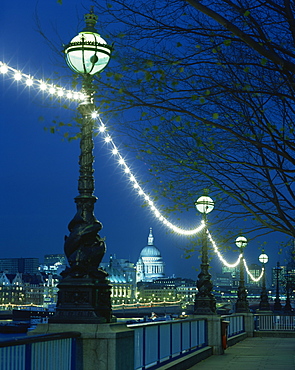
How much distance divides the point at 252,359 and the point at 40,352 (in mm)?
14280

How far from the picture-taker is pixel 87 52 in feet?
35.2

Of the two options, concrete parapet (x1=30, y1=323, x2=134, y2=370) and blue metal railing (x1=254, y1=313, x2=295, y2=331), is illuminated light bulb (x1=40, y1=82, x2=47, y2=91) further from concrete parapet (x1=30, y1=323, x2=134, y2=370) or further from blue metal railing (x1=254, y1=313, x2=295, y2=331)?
blue metal railing (x1=254, y1=313, x2=295, y2=331)

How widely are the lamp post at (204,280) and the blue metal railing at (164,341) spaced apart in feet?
5.60

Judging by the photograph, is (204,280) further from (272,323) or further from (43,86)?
(272,323)

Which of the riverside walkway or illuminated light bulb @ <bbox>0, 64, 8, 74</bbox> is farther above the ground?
illuminated light bulb @ <bbox>0, 64, 8, 74</bbox>

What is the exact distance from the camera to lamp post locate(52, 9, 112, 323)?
10.0 metres

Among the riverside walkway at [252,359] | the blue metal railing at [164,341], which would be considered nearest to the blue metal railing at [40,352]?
the blue metal railing at [164,341]

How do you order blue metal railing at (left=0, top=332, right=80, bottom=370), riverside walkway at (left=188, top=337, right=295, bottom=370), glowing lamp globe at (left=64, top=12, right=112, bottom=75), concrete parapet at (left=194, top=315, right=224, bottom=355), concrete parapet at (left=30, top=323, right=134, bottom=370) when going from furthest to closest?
concrete parapet at (left=194, top=315, right=224, bottom=355), riverside walkway at (left=188, top=337, right=295, bottom=370), glowing lamp globe at (left=64, top=12, right=112, bottom=75), concrete parapet at (left=30, top=323, right=134, bottom=370), blue metal railing at (left=0, top=332, right=80, bottom=370)

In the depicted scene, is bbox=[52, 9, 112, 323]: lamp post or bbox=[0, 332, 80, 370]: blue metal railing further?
bbox=[52, 9, 112, 323]: lamp post

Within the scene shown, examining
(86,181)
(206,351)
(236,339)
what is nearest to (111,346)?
(86,181)

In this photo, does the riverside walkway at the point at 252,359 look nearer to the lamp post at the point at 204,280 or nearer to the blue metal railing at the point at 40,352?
the lamp post at the point at 204,280

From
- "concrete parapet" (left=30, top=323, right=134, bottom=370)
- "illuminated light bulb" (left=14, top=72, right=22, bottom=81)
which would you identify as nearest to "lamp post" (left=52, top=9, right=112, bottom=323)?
"concrete parapet" (left=30, top=323, right=134, bottom=370)

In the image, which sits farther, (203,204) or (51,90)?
(203,204)

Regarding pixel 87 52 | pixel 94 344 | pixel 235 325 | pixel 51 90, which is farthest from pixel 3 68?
pixel 235 325
